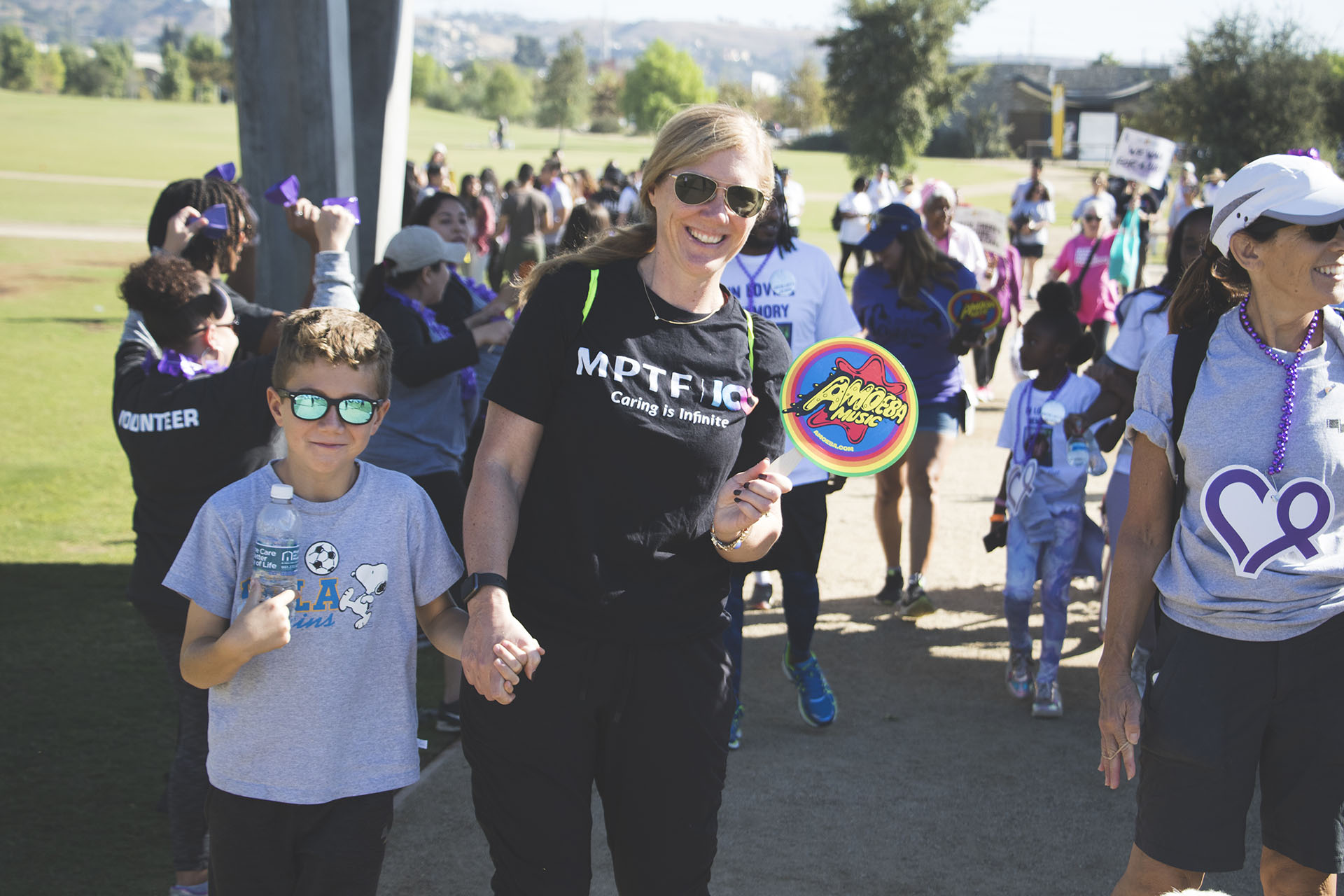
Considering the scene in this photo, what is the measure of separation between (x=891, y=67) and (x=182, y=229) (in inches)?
1347

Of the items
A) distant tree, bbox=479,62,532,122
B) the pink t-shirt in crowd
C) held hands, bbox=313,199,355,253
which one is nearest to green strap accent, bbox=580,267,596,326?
held hands, bbox=313,199,355,253

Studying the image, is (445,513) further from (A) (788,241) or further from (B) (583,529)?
(B) (583,529)

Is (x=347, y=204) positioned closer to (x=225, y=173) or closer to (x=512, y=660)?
(x=225, y=173)

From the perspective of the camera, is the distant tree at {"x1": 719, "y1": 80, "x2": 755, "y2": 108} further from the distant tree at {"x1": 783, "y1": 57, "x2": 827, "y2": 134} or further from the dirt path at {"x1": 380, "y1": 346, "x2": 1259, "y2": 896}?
the distant tree at {"x1": 783, "y1": 57, "x2": 827, "y2": 134}

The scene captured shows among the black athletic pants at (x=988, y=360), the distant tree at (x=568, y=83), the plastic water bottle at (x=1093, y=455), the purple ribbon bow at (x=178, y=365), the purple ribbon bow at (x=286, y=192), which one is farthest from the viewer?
the distant tree at (x=568, y=83)

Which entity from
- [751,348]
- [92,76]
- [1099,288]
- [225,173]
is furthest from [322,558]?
[92,76]

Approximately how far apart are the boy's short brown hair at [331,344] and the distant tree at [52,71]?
155 metres

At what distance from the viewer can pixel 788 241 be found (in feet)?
16.4

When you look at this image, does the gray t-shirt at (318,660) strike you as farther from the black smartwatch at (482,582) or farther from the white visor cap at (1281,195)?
the white visor cap at (1281,195)

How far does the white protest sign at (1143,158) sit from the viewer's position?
16062 mm

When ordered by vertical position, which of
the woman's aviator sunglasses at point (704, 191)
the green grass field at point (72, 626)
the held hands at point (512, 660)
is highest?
the woman's aviator sunglasses at point (704, 191)

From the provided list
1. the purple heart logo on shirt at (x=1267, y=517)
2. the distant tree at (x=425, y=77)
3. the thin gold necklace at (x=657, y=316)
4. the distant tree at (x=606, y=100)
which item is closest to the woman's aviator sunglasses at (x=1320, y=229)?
the purple heart logo on shirt at (x=1267, y=517)

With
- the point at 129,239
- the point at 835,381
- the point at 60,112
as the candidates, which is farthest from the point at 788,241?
the point at 60,112

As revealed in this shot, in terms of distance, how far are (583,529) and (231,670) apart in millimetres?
812
